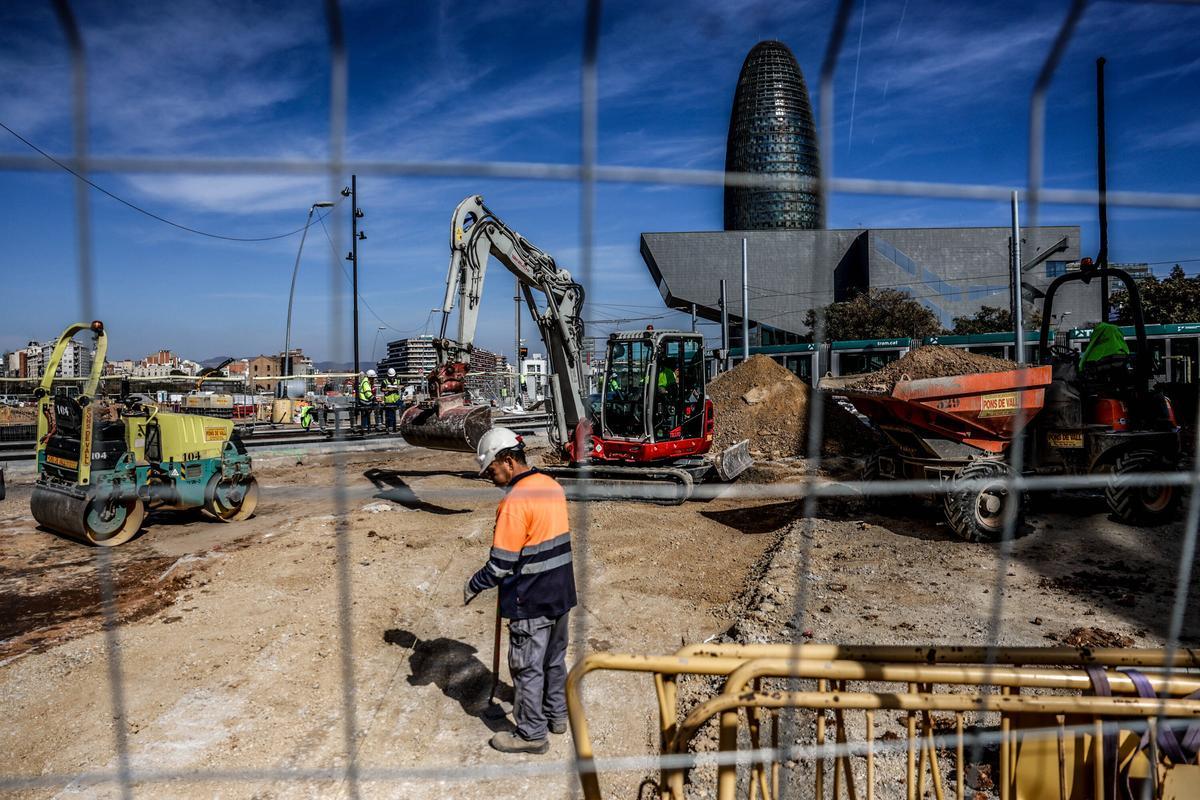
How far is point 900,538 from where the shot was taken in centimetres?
778

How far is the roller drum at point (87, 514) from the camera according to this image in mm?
8031

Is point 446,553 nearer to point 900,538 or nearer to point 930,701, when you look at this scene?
point 900,538

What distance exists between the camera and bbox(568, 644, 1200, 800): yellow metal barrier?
174 cm

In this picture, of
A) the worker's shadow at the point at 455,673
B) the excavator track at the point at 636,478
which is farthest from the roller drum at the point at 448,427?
the worker's shadow at the point at 455,673

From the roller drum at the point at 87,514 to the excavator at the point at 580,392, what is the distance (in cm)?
329

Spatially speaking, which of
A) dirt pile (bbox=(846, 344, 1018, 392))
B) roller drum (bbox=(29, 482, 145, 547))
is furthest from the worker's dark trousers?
dirt pile (bbox=(846, 344, 1018, 392))

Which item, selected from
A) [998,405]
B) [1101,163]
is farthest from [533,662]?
[998,405]

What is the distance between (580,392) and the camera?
449 inches

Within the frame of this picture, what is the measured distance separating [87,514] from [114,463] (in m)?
0.58

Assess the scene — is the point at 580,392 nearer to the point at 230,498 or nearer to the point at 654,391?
the point at 654,391

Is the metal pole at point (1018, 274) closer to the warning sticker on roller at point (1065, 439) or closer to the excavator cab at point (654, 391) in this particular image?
the warning sticker on roller at point (1065, 439)

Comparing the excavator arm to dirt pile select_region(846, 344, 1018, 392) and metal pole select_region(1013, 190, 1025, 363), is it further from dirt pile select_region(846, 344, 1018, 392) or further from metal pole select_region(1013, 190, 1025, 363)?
dirt pile select_region(846, 344, 1018, 392)

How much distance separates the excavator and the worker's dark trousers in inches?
214

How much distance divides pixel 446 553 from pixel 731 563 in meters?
2.92
